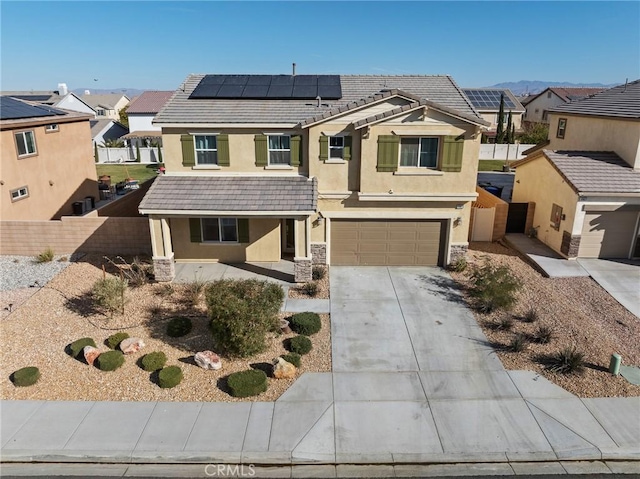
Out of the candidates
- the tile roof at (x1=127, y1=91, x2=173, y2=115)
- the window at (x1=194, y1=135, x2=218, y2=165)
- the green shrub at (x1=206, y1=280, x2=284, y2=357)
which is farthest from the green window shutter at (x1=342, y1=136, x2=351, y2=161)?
the tile roof at (x1=127, y1=91, x2=173, y2=115)

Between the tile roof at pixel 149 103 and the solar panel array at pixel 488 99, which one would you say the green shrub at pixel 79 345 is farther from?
the solar panel array at pixel 488 99

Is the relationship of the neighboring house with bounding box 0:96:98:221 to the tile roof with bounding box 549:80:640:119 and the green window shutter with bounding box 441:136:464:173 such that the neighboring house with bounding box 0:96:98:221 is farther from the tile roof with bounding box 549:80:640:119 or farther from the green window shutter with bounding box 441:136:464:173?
the tile roof with bounding box 549:80:640:119

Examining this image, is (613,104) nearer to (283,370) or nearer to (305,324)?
(305,324)

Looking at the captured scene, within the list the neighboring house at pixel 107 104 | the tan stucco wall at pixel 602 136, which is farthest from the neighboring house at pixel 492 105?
the neighboring house at pixel 107 104

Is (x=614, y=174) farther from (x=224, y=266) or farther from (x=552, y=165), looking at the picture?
(x=224, y=266)

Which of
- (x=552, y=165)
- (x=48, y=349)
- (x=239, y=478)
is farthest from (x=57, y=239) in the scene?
(x=552, y=165)

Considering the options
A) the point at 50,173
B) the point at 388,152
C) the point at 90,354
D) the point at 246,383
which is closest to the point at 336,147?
the point at 388,152
